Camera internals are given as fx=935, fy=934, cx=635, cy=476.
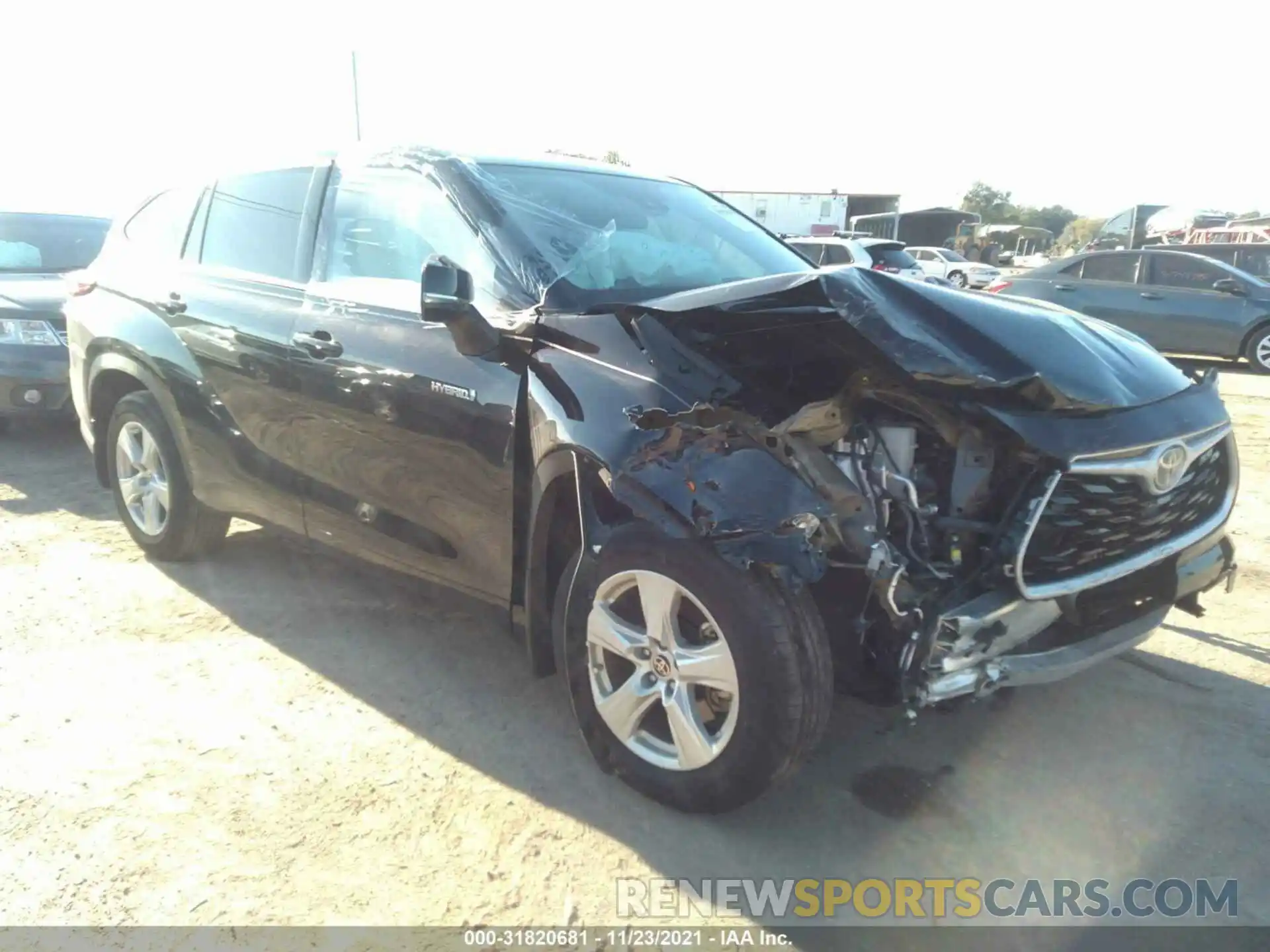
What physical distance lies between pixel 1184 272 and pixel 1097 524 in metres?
11.3

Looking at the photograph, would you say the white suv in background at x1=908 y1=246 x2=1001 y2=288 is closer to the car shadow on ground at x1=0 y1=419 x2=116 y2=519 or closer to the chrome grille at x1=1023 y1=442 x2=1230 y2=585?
the car shadow on ground at x1=0 y1=419 x2=116 y2=519

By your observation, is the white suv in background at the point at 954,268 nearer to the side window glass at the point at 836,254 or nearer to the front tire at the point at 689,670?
the side window glass at the point at 836,254

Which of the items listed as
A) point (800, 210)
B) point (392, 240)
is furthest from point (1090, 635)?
point (800, 210)

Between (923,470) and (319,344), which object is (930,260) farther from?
(923,470)

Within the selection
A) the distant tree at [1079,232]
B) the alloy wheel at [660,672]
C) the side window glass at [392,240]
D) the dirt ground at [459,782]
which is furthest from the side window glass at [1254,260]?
the distant tree at [1079,232]

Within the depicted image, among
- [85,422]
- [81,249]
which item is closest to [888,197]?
[81,249]

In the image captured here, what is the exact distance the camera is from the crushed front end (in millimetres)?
2326

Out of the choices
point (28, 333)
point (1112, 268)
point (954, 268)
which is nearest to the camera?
point (28, 333)

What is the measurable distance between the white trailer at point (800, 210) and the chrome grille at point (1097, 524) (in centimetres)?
3391

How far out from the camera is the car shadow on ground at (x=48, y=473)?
18.5 ft

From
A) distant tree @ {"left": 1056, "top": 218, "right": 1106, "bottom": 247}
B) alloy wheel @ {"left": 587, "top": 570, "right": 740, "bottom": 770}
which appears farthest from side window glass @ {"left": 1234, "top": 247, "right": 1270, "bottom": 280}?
distant tree @ {"left": 1056, "top": 218, "right": 1106, "bottom": 247}

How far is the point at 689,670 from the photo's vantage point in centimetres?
A: 252

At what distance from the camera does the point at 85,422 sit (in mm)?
4812

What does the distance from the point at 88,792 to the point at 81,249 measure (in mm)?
6788
